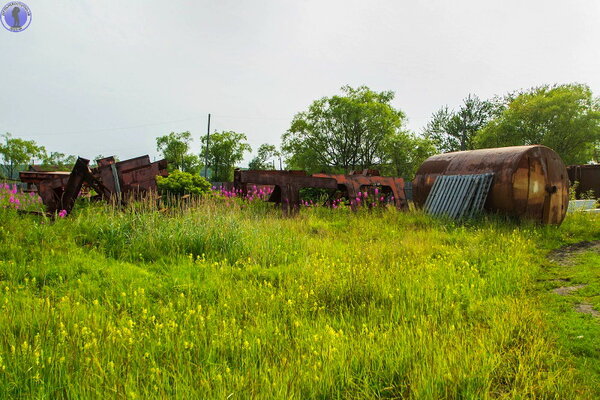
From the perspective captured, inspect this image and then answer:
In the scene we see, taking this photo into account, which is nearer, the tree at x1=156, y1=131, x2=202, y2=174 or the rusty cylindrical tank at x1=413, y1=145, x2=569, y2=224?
the rusty cylindrical tank at x1=413, y1=145, x2=569, y2=224

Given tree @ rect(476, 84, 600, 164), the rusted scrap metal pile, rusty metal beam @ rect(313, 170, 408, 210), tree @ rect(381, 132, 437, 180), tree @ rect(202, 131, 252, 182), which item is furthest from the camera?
tree @ rect(202, 131, 252, 182)

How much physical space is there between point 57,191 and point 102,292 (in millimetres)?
6845

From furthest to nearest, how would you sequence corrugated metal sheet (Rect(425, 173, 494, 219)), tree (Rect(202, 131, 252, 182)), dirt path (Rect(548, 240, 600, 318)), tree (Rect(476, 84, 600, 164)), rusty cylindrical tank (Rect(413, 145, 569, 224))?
tree (Rect(202, 131, 252, 182)), tree (Rect(476, 84, 600, 164)), corrugated metal sheet (Rect(425, 173, 494, 219)), rusty cylindrical tank (Rect(413, 145, 569, 224)), dirt path (Rect(548, 240, 600, 318))

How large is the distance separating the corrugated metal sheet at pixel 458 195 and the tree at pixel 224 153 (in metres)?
51.6

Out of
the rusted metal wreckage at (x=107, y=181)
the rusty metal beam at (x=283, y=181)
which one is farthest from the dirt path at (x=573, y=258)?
the rusted metal wreckage at (x=107, y=181)

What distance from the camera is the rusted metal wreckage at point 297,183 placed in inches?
395

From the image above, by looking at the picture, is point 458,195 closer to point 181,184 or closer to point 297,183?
point 297,183

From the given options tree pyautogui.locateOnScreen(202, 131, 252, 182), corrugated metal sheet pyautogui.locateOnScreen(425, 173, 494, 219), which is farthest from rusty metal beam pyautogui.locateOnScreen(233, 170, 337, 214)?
tree pyautogui.locateOnScreen(202, 131, 252, 182)

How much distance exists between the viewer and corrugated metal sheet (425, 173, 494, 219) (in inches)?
387

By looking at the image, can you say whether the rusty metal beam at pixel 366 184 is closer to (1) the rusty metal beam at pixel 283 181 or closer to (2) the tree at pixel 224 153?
(1) the rusty metal beam at pixel 283 181

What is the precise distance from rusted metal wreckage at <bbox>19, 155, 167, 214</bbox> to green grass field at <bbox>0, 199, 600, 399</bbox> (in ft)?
6.39

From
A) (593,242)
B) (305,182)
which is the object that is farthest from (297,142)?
(593,242)

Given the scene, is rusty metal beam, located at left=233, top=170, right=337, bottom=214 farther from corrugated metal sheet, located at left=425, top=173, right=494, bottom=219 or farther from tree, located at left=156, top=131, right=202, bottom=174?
tree, located at left=156, top=131, right=202, bottom=174

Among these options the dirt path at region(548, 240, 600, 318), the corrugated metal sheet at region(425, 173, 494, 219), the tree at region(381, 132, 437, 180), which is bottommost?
the dirt path at region(548, 240, 600, 318)
